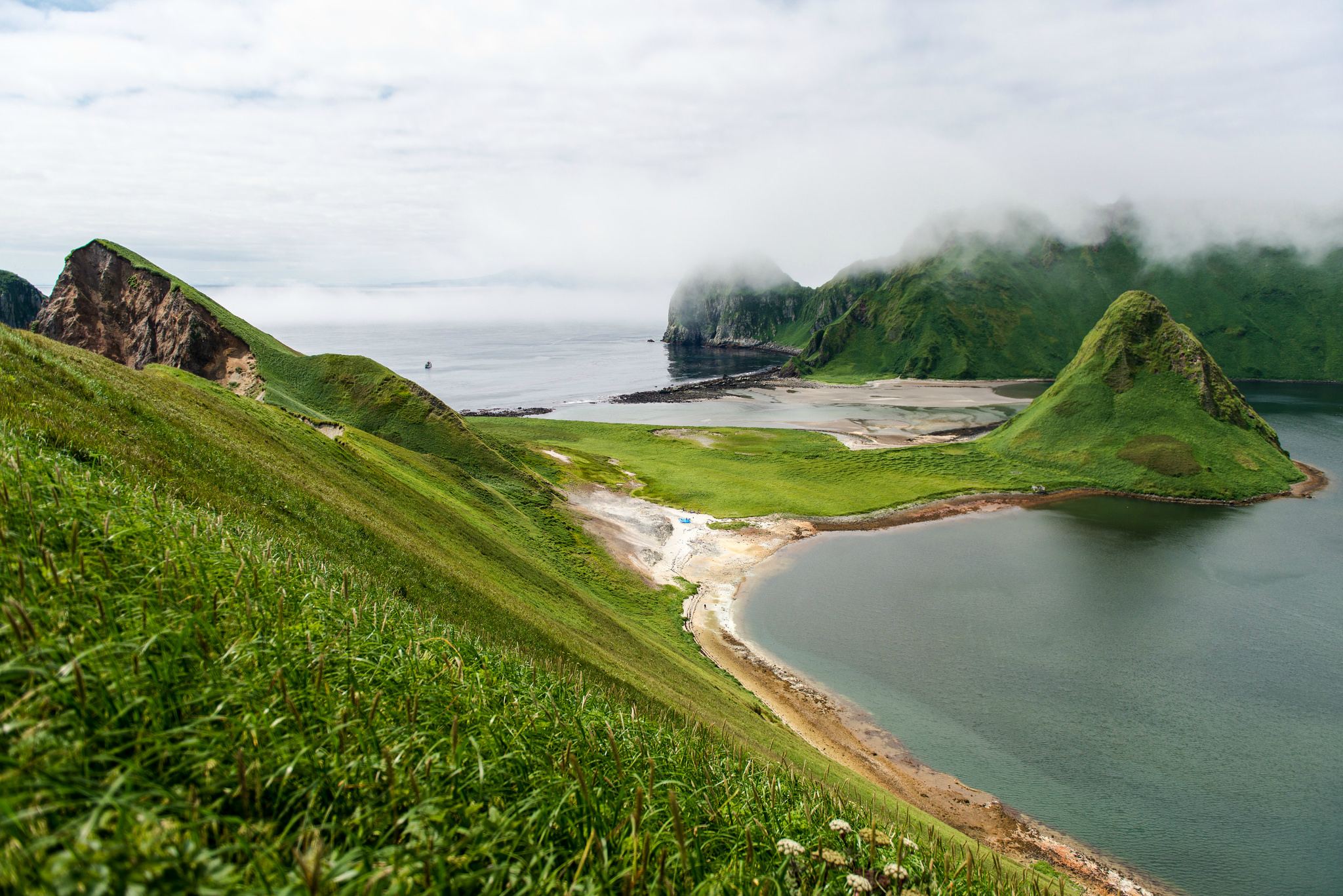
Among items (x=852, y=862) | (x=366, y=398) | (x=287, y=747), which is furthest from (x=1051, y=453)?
(x=287, y=747)

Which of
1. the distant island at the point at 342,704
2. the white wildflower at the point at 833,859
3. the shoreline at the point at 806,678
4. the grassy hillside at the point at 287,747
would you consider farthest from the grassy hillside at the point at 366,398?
the white wildflower at the point at 833,859

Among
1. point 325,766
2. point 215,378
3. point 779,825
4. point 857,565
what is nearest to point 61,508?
point 325,766

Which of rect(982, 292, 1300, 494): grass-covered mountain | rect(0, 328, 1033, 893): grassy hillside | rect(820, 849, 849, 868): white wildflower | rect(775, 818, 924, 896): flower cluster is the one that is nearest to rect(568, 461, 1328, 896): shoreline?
rect(982, 292, 1300, 494): grass-covered mountain

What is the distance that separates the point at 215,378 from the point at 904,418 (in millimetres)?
121687

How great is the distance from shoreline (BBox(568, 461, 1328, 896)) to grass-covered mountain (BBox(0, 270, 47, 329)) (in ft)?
516

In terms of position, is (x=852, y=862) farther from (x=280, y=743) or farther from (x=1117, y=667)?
(x=1117, y=667)

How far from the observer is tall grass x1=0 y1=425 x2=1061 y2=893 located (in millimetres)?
3637

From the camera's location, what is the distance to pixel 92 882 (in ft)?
10.1

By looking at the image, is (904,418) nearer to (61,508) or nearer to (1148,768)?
(1148,768)

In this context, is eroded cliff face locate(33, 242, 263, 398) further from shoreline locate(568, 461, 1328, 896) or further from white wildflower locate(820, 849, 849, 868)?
white wildflower locate(820, 849, 849, 868)

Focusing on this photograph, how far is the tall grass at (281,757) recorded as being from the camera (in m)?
3.64

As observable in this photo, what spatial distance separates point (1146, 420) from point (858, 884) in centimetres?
11206

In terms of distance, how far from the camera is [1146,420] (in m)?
94.3

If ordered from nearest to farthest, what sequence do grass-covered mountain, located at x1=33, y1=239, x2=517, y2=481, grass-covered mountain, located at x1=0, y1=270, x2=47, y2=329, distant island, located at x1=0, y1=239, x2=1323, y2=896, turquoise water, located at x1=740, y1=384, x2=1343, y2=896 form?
distant island, located at x1=0, y1=239, x2=1323, y2=896 < turquoise water, located at x1=740, y1=384, x2=1343, y2=896 < grass-covered mountain, located at x1=33, y1=239, x2=517, y2=481 < grass-covered mountain, located at x1=0, y1=270, x2=47, y2=329
